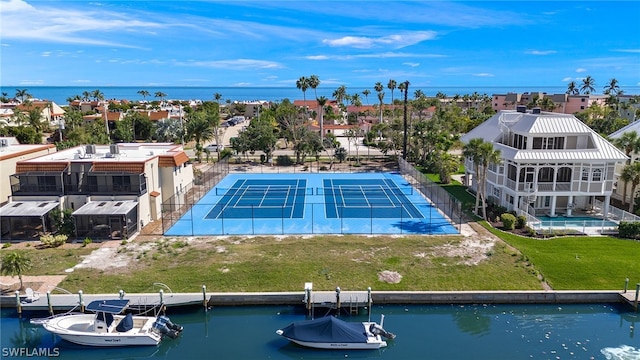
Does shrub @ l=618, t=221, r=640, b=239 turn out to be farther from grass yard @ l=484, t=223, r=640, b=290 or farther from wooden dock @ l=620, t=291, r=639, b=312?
wooden dock @ l=620, t=291, r=639, b=312

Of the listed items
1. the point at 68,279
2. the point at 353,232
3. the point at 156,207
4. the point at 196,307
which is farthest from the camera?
the point at 156,207

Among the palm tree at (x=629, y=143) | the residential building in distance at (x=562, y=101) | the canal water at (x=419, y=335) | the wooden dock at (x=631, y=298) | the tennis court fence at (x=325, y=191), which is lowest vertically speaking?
the canal water at (x=419, y=335)

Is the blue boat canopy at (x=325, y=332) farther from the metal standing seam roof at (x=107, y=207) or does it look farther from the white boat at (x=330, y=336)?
the metal standing seam roof at (x=107, y=207)

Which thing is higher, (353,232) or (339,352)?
(353,232)

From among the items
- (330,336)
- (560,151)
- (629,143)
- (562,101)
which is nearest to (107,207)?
(330,336)

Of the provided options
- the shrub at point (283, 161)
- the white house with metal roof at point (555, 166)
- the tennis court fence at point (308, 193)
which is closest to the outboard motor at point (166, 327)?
the tennis court fence at point (308, 193)

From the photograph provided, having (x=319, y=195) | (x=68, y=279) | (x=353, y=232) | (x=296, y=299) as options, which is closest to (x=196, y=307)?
(x=296, y=299)

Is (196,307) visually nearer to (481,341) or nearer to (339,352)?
(339,352)
